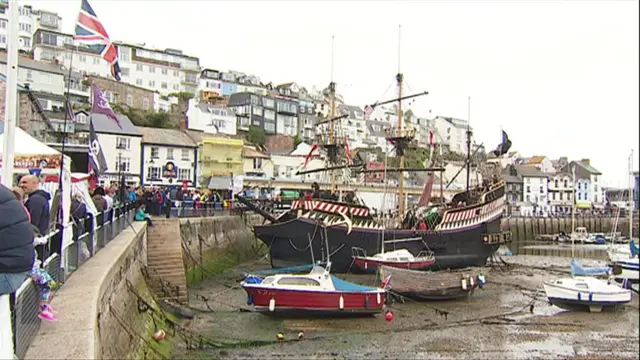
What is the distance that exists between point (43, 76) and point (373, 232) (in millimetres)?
51607

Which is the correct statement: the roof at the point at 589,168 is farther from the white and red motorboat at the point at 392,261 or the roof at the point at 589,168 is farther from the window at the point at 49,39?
the window at the point at 49,39

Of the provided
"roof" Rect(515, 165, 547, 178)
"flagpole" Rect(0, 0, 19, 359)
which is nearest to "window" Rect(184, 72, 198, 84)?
"roof" Rect(515, 165, 547, 178)

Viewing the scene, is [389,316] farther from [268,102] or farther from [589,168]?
[589,168]

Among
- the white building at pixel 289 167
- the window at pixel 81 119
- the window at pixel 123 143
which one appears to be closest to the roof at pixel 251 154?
the white building at pixel 289 167

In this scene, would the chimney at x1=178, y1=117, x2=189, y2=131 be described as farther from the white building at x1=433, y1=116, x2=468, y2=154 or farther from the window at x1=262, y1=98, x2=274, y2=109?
the white building at x1=433, y1=116, x2=468, y2=154

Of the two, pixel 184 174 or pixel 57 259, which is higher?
pixel 184 174

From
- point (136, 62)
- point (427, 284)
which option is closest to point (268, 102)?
point (136, 62)

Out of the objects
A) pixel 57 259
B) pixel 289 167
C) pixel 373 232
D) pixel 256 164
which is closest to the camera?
pixel 57 259

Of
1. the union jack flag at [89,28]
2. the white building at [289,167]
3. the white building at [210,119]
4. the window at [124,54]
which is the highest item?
the window at [124,54]

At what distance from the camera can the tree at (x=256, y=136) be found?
3531 inches

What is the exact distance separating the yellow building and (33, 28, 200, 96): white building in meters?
28.3

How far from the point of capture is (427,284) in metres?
24.3

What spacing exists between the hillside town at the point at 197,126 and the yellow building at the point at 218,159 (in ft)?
0.39

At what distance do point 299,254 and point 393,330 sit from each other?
12.2m
